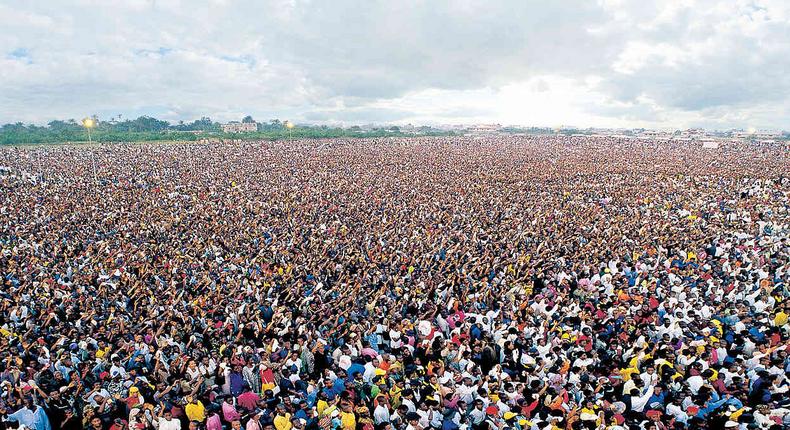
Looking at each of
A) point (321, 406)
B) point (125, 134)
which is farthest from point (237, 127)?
point (321, 406)

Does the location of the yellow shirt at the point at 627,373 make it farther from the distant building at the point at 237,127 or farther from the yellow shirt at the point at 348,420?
the distant building at the point at 237,127

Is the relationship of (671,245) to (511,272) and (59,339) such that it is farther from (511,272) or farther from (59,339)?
(59,339)

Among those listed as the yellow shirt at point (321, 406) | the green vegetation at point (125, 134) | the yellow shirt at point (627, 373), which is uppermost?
the green vegetation at point (125, 134)

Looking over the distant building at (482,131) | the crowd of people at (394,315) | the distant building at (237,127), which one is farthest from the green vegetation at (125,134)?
the crowd of people at (394,315)

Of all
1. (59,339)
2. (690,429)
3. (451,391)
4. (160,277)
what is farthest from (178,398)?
(690,429)

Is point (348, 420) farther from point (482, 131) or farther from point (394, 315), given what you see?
point (482, 131)

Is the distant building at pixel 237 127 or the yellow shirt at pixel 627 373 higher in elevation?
the distant building at pixel 237 127
